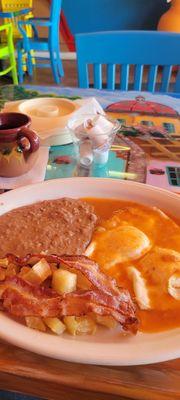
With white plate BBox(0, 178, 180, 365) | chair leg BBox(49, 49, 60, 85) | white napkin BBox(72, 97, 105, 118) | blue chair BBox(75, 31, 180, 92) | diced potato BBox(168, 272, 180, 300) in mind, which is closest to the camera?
white plate BBox(0, 178, 180, 365)

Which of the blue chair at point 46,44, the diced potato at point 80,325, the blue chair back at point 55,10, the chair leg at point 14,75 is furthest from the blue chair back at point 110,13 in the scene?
the diced potato at point 80,325

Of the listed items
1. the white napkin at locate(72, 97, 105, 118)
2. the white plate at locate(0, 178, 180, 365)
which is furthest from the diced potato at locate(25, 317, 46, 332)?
the white napkin at locate(72, 97, 105, 118)

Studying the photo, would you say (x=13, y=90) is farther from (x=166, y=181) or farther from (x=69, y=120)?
(x=166, y=181)

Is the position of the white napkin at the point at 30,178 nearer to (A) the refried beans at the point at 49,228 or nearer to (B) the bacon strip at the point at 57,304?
(A) the refried beans at the point at 49,228

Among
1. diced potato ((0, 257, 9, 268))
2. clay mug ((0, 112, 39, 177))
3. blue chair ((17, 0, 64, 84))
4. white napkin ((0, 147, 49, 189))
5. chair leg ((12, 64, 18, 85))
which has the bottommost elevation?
chair leg ((12, 64, 18, 85))

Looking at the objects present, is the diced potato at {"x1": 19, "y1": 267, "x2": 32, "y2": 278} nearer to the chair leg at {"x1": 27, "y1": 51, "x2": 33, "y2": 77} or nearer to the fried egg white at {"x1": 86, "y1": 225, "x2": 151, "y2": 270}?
the fried egg white at {"x1": 86, "y1": 225, "x2": 151, "y2": 270}

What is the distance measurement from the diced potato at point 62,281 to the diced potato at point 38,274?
2 centimetres

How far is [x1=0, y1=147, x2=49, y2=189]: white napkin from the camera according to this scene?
38.2 inches

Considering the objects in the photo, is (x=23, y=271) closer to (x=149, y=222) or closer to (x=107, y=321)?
(x=107, y=321)

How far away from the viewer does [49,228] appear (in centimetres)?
81

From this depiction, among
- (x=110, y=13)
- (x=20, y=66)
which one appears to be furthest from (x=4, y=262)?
(x=20, y=66)

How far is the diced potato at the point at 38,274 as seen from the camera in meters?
0.63

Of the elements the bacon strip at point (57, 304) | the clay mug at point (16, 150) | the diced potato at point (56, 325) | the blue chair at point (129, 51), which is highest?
the blue chair at point (129, 51)

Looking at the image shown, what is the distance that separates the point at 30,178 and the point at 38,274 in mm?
410
